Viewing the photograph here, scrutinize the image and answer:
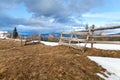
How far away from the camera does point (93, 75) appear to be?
350 inches

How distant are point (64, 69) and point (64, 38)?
491 inches

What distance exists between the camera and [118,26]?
1446cm

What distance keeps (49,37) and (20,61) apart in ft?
111

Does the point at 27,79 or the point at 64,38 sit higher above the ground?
the point at 64,38

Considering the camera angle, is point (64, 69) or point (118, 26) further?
point (118, 26)

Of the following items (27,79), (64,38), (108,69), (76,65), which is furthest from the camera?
(64,38)

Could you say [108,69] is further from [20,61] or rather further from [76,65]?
[20,61]

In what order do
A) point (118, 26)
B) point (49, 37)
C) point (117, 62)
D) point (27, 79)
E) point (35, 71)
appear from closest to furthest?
point (27, 79) → point (35, 71) → point (117, 62) → point (118, 26) → point (49, 37)

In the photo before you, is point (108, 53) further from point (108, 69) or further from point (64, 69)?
A: point (64, 69)

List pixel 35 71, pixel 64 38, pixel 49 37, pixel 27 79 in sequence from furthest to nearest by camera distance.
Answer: pixel 49 37, pixel 64 38, pixel 35 71, pixel 27 79

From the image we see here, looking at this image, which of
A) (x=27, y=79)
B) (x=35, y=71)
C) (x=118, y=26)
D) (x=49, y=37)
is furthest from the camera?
(x=49, y=37)

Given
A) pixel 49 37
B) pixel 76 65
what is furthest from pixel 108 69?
pixel 49 37

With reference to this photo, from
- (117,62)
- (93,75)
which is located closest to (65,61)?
(93,75)

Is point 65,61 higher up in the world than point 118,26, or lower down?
lower down
